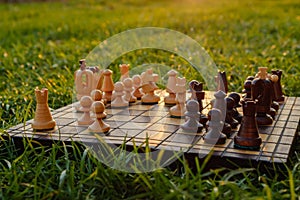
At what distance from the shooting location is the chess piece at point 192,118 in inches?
82.3

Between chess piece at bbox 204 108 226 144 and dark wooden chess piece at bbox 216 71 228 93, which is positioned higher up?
dark wooden chess piece at bbox 216 71 228 93

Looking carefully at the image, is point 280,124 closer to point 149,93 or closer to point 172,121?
point 172,121

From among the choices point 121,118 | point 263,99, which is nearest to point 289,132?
point 263,99

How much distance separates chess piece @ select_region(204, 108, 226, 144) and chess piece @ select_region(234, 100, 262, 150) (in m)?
0.07

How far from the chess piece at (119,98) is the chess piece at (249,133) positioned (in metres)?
0.85

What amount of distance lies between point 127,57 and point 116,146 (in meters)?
2.63

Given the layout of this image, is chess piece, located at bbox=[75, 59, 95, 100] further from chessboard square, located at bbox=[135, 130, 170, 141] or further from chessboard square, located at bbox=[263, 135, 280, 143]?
chessboard square, located at bbox=[263, 135, 280, 143]

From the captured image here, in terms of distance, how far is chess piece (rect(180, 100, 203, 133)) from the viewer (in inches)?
82.3

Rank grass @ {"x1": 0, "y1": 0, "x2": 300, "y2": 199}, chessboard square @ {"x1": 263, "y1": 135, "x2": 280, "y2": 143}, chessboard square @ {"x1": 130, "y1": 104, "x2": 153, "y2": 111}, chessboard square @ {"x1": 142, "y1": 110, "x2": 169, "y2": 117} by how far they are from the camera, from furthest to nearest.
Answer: chessboard square @ {"x1": 130, "y1": 104, "x2": 153, "y2": 111} → chessboard square @ {"x1": 142, "y1": 110, "x2": 169, "y2": 117} → chessboard square @ {"x1": 263, "y1": 135, "x2": 280, "y2": 143} → grass @ {"x1": 0, "y1": 0, "x2": 300, "y2": 199}

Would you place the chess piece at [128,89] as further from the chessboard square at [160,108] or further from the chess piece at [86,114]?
the chess piece at [86,114]

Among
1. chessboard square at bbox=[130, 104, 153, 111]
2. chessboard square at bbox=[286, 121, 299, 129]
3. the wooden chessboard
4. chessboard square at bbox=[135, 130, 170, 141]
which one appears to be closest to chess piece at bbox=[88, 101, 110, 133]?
the wooden chessboard

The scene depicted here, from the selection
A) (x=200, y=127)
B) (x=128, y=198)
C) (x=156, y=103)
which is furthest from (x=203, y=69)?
(x=128, y=198)

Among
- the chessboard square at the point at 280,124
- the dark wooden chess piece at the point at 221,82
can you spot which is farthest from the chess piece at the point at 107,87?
the chessboard square at the point at 280,124

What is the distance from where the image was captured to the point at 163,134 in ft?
6.84
